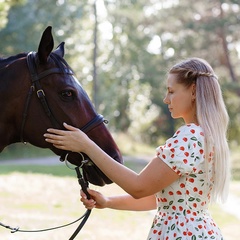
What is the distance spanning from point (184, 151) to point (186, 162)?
0.06 meters

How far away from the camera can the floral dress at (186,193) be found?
268cm

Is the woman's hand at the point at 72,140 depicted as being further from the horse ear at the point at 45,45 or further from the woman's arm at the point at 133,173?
the horse ear at the point at 45,45

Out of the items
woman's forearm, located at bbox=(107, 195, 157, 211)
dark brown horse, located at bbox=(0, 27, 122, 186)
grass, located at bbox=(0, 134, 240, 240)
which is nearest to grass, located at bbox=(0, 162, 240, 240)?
grass, located at bbox=(0, 134, 240, 240)

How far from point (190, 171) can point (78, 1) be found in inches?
1236

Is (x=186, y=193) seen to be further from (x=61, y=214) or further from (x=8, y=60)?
(x=61, y=214)

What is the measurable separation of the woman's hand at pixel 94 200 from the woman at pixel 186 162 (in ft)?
1.33

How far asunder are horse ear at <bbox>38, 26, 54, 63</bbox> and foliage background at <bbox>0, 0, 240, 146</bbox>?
21.0m

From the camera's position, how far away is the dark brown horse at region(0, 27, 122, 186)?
306 centimetres

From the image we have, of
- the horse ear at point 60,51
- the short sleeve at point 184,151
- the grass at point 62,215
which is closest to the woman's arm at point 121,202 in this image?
the short sleeve at point 184,151

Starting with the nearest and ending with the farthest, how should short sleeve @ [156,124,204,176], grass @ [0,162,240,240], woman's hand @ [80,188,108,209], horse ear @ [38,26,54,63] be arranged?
short sleeve @ [156,124,204,176], horse ear @ [38,26,54,63], woman's hand @ [80,188,108,209], grass @ [0,162,240,240]

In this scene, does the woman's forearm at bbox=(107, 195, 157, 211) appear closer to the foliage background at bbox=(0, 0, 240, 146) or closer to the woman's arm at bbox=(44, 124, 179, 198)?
the woman's arm at bbox=(44, 124, 179, 198)

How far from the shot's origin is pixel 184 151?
2676mm

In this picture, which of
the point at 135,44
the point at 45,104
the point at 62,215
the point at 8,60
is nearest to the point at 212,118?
the point at 45,104

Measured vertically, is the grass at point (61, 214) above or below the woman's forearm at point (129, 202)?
below
